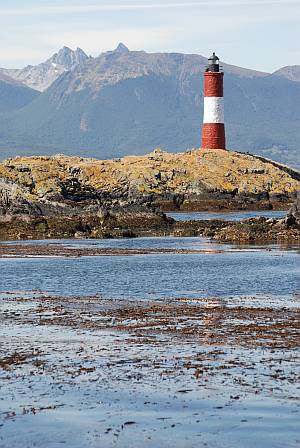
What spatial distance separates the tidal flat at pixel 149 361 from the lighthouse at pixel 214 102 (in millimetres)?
77214

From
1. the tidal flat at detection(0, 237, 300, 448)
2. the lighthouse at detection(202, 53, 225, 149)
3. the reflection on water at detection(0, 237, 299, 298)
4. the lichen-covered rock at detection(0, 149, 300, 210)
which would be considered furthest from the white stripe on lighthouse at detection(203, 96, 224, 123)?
the tidal flat at detection(0, 237, 300, 448)

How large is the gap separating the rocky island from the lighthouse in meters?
2.27

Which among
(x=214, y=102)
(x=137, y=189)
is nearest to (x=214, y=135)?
(x=214, y=102)

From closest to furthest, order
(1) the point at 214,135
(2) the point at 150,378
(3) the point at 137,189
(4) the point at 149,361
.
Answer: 1. (2) the point at 150,378
2. (4) the point at 149,361
3. (3) the point at 137,189
4. (1) the point at 214,135

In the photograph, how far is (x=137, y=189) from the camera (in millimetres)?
104938

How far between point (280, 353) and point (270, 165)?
101731 mm

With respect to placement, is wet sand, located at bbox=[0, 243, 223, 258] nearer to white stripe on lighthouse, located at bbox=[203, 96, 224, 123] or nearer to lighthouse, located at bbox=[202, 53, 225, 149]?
white stripe on lighthouse, located at bbox=[203, 96, 224, 123]

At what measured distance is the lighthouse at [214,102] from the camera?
114062mm

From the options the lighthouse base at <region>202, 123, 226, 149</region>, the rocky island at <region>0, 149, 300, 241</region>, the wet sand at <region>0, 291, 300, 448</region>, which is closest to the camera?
the wet sand at <region>0, 291, 300, 448</region>

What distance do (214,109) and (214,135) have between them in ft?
13.2

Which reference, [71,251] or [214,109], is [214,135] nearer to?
[214,109]

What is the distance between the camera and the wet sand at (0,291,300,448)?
15172 millimetres

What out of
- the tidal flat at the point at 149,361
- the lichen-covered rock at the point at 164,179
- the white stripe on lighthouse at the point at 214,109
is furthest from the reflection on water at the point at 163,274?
the white stripe on lighthouse at the point at 214,109

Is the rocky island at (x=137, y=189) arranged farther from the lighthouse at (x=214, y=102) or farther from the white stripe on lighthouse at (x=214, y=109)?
the white stripe on lighthouse at (x=214, y=109)
